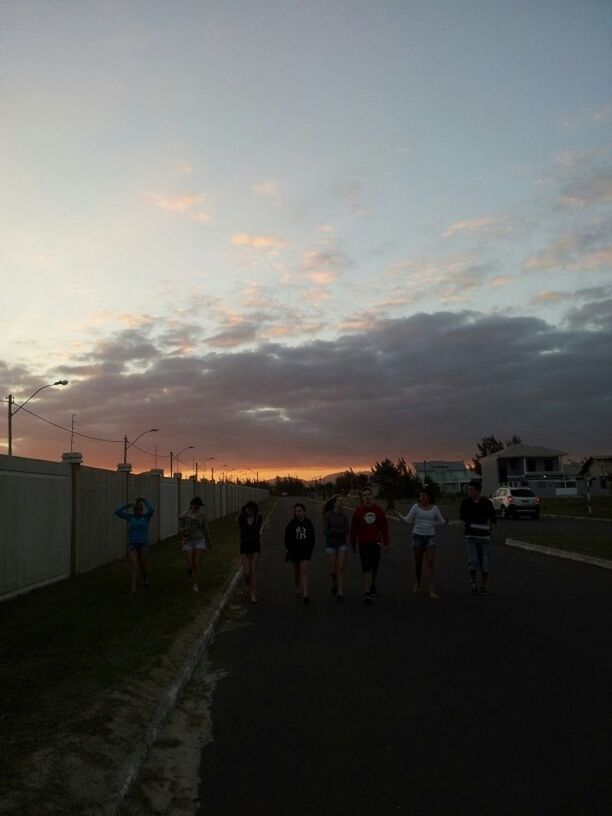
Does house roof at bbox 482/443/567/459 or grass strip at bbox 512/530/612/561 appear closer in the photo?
grass strip at bbox 512/530/612/561

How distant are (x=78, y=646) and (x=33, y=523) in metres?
5.51

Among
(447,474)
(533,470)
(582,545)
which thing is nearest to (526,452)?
(533,470)

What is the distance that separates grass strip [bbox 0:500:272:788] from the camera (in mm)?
6090

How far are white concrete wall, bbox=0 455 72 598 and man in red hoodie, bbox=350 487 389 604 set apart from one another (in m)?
5.37

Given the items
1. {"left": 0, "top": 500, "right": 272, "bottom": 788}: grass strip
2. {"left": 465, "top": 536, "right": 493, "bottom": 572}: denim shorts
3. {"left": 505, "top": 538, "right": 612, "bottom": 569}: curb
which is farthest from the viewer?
{"left": 505, "top": 538, "right": 612, "bottom": 569}: curb

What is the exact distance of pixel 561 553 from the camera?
2047cm

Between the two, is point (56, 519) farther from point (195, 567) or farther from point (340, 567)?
point (340, 567)

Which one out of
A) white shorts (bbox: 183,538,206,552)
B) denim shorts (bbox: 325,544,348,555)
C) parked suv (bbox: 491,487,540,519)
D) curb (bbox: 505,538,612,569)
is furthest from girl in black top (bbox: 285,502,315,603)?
parked suv (bbox: 491,487,540,519)

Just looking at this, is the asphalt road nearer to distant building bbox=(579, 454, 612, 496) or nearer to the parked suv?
the parked suv

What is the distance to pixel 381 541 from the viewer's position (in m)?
13.1

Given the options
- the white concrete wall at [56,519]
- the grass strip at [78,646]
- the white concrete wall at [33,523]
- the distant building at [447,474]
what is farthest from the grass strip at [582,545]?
the distant building at [447,474]

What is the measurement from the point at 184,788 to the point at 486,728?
2296mm

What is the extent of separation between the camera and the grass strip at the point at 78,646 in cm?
609

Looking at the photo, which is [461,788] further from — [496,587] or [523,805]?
[496,587]
